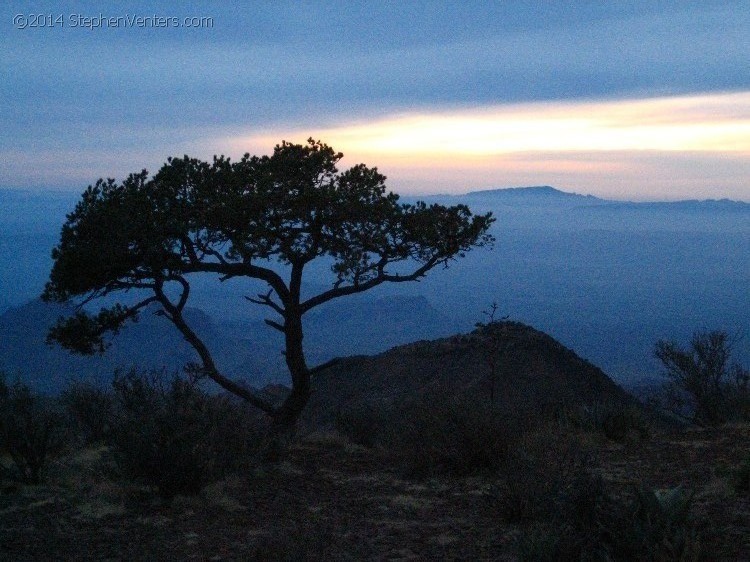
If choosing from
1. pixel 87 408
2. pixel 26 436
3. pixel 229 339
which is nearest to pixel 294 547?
pixel 26 436

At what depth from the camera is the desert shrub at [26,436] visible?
31.2ft

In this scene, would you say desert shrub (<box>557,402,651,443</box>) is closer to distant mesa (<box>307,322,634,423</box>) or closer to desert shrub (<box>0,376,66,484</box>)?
desert shrub (<box>0,376,66,484</box>)

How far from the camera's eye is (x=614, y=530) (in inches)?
229

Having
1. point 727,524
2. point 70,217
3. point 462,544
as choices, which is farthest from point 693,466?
point 70,217

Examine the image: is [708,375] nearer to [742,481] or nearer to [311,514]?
[742,481]

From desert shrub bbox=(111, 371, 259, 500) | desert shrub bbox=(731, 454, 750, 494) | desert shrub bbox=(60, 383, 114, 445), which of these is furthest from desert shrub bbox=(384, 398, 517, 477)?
desert shrub bbox=(60, 383, 114, 445)

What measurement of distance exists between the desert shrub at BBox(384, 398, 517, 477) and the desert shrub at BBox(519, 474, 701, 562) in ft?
12.8

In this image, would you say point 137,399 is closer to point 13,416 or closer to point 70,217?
point 13,416

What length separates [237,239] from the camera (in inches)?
489

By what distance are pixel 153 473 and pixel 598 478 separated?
4.66 meters

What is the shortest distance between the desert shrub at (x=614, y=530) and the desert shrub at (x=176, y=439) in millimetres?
3989

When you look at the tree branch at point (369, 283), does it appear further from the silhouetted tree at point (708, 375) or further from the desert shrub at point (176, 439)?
the silhouetted tree at point (708, 375)

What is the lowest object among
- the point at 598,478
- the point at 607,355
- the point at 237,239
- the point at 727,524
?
the point at 607,355

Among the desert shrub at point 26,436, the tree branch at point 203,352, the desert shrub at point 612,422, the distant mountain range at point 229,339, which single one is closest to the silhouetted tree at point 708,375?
the desert shrub at point 612,422
